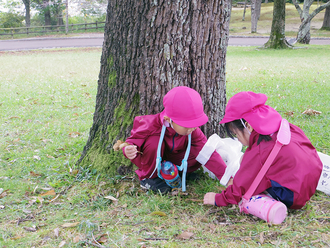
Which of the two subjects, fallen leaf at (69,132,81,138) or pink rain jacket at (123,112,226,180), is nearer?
pink rain jacket at (123,112,226,180)

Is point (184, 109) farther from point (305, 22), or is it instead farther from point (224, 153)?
point (305, 22)

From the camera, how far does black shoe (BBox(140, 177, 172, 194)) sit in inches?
107

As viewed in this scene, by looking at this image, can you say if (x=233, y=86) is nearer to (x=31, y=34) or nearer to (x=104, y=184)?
(x=104, y=184)

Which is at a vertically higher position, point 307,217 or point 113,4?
point 113,4

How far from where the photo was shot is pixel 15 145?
4.00 meters

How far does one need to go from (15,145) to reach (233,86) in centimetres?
448

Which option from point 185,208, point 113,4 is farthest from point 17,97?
point 185,208

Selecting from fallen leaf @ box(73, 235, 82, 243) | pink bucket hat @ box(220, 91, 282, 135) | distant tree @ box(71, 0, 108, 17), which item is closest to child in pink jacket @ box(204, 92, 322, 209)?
pink bucket hat @ box(220, 91, 282, 135)

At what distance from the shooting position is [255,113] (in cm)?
214

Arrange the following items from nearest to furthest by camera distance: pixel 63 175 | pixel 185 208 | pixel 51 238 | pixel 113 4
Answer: pixel 51 238 < pixel 185 208 < pixel 113 4 < pixel 63 175

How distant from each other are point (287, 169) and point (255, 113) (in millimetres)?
454

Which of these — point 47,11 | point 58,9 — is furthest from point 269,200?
point 47,11

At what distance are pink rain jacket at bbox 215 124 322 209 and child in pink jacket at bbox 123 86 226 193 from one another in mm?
487

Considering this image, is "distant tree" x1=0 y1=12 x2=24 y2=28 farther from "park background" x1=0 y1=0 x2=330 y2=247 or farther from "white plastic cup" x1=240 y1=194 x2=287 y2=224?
"white plastic cup" x1=240 y1=194 x2=287 y2=224
